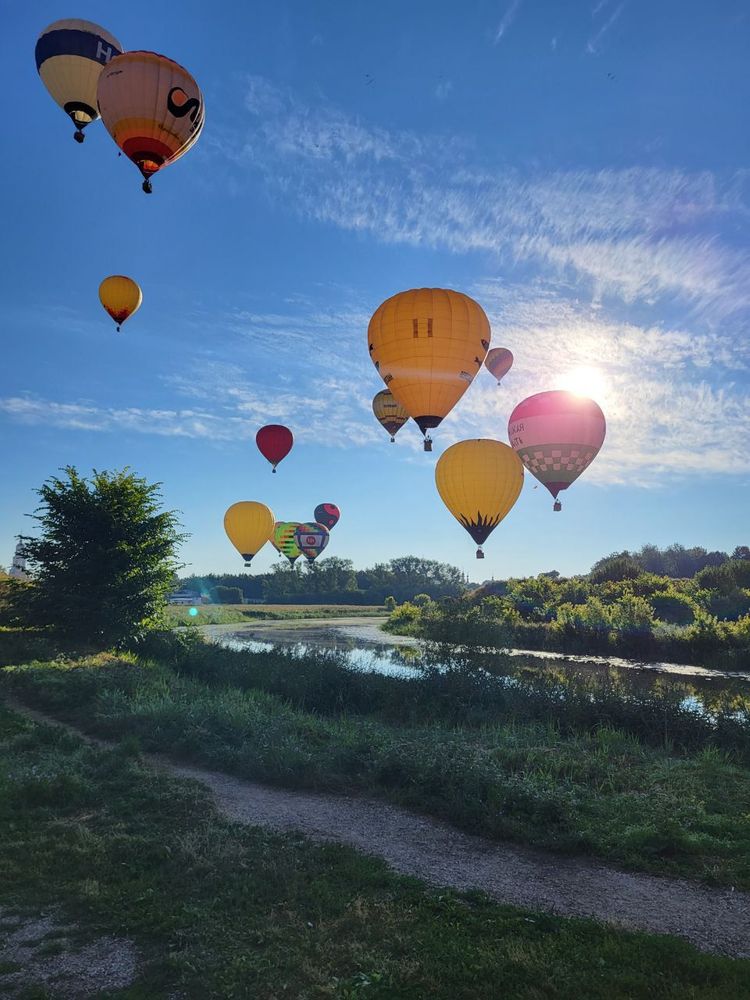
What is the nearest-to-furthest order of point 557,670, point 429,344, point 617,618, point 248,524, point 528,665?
point 429,344 → point 557,670 → point 528,665 → point 617,618 → point 248,524

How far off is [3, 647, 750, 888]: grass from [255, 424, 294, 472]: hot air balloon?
57.4ft

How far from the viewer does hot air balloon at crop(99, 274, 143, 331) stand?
21781mm

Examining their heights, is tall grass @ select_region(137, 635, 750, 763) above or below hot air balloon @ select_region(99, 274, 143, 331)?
below

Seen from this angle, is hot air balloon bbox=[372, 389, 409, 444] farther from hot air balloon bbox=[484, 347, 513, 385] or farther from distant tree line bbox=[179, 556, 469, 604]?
distant tree line bbox=[179, 556, 469, 604]

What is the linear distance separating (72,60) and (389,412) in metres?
16.7

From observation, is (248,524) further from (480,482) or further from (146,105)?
(146,105)

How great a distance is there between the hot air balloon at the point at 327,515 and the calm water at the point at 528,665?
11.8 metres

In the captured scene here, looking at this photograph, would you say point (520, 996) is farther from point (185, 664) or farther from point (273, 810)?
point (185, 664)

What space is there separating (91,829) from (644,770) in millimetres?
9596

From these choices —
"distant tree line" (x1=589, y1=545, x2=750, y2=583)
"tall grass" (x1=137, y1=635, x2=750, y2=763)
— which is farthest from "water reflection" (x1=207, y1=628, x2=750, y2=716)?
"distant tree line" (x1=589, y1=545, x2=750, y2=583)

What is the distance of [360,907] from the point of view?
6.73 m

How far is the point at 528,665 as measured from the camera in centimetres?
2719

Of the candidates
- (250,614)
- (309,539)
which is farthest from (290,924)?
(250,614)

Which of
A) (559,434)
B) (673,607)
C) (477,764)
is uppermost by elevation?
(559,434)
